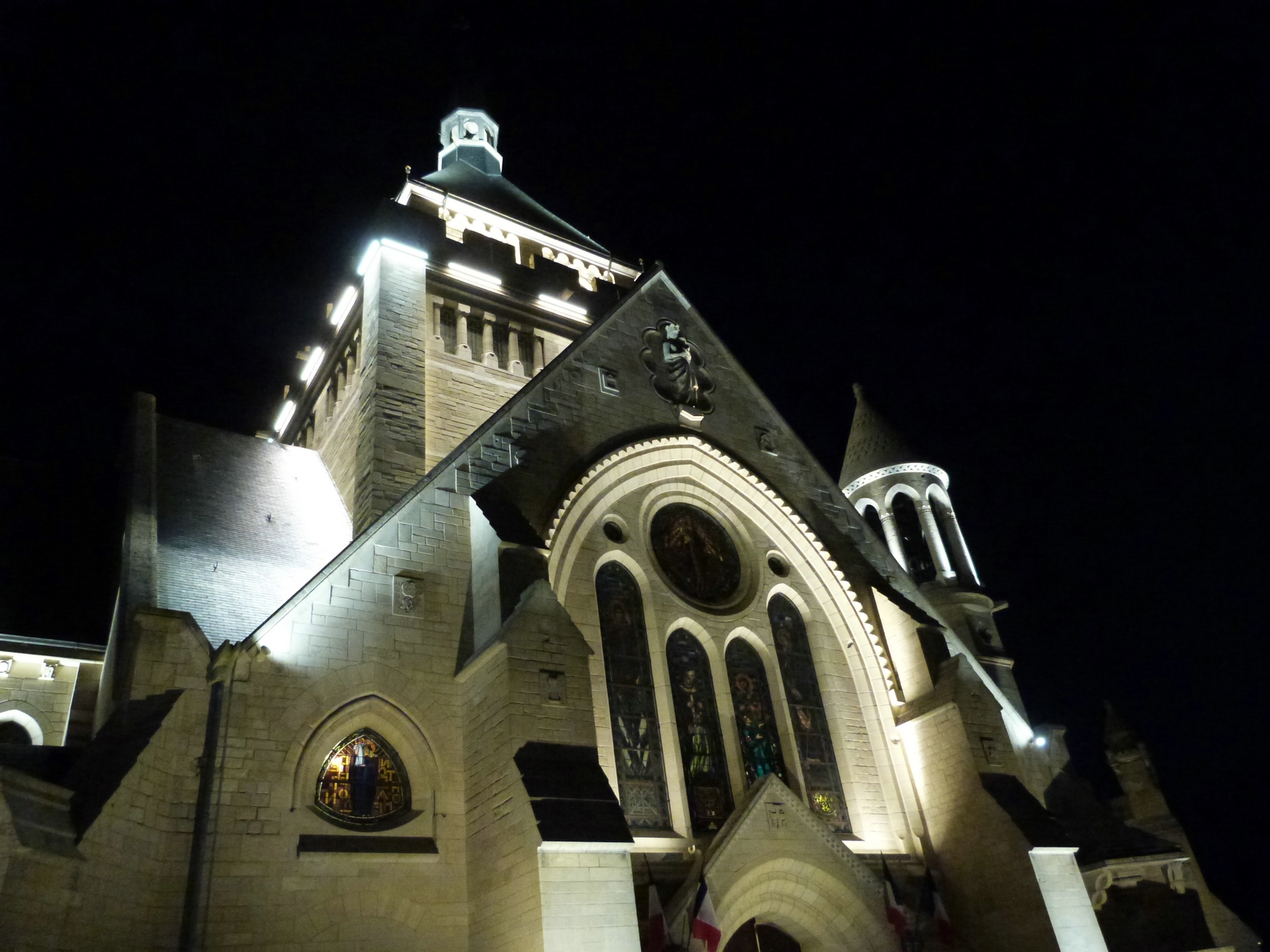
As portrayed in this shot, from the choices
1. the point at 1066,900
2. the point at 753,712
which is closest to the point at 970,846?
the point at 1066,900

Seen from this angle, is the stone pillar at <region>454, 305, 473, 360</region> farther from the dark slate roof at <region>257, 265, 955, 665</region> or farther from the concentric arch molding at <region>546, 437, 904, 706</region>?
the concentric arch molding at <region>546, 437, 904, 706</region>

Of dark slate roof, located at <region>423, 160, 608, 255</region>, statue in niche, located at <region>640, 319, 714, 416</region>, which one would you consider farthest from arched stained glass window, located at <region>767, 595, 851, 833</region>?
dark slate roof, located at <region>423, 160, 608, 255</region>

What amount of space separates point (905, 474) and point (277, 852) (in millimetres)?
15966

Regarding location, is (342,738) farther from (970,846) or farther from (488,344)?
(488,344)

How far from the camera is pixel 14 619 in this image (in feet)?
45.2

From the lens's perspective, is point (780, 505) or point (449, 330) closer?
point (780, 505)

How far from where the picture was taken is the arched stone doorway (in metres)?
13.1

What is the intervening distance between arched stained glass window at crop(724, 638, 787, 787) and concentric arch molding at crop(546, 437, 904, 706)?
2.20 m

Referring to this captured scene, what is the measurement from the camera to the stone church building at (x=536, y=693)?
977cm

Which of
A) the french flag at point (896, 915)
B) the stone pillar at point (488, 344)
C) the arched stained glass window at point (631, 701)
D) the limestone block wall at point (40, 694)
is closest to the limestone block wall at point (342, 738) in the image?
the arched stained glass window at point (631, 701)

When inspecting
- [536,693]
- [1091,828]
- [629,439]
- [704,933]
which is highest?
[629,439]

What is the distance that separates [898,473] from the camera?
2192cm

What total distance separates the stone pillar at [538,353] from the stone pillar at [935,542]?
29.1 feet

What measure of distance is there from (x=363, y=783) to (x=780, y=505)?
8.83 m
